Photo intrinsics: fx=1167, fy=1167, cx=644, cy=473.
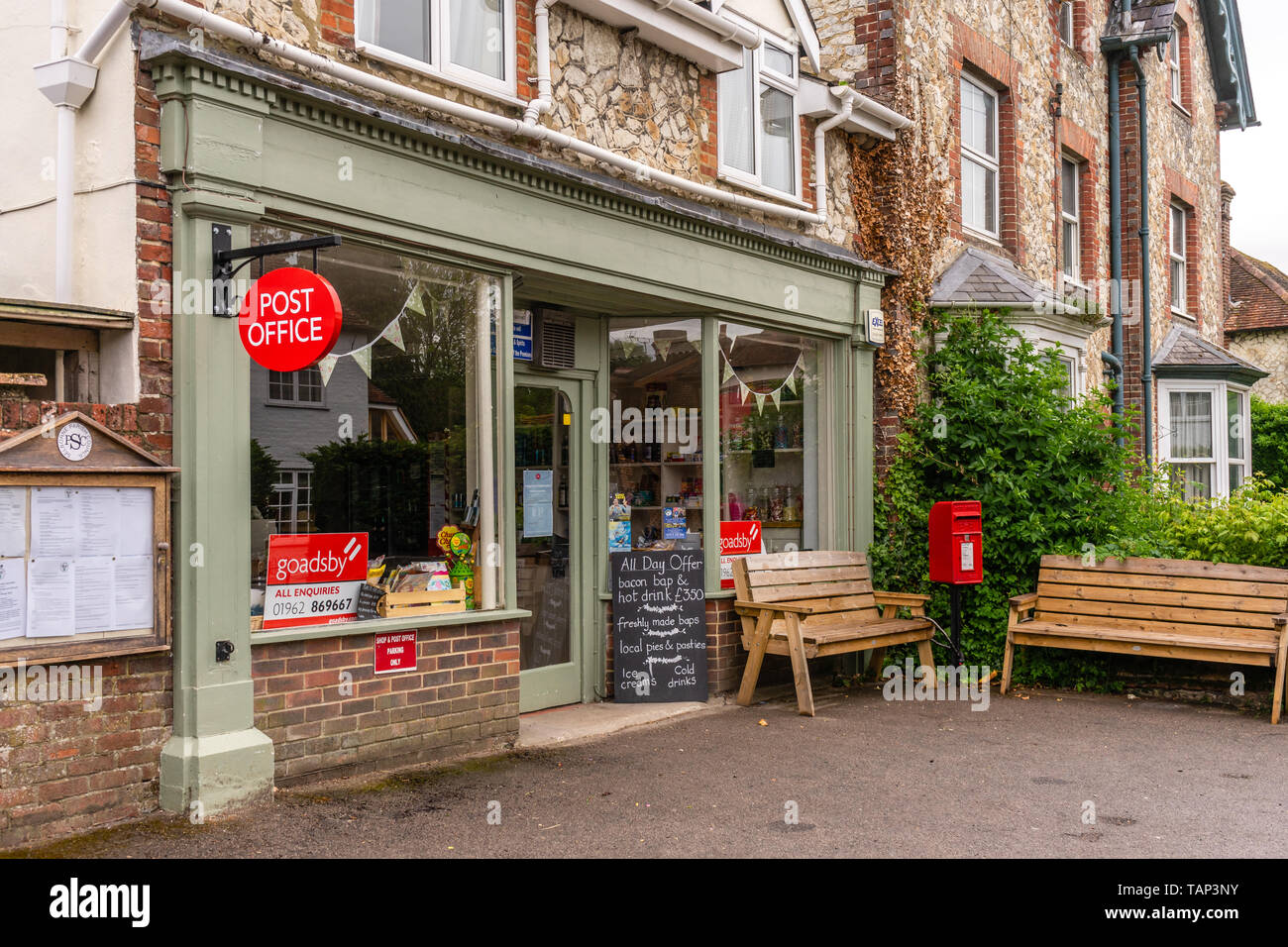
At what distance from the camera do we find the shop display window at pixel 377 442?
603cm

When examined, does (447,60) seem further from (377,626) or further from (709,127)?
(377,626)

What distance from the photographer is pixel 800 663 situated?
27.2 feet

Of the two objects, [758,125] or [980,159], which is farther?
[980,159]

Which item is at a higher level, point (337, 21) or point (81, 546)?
point (337, 21)

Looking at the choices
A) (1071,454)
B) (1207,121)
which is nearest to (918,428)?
(1071,454)

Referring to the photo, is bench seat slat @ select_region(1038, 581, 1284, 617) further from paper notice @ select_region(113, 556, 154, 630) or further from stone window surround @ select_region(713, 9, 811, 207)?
paper notice @ select_region(113, 556, 154, 630)

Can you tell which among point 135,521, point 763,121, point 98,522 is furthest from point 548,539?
point 763,121

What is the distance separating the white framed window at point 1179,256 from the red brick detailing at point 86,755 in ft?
53.0

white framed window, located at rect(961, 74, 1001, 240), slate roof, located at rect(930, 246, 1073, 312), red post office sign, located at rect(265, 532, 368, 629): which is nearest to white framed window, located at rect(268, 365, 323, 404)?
red post office sign, located at rect(265, 532, 368, 629)

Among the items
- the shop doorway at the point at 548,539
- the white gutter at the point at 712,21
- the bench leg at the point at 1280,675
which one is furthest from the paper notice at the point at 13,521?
the bench leg at the point at 1280,675

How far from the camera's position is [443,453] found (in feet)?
23.1

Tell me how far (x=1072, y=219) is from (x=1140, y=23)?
2927mm

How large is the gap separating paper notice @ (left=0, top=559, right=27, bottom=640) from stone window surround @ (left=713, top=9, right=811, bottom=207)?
585 cm

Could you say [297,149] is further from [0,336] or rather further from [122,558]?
[122,558]
